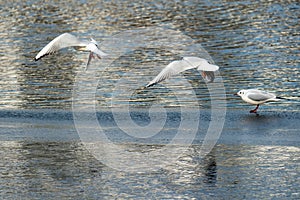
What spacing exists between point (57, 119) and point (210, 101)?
12.7 feet

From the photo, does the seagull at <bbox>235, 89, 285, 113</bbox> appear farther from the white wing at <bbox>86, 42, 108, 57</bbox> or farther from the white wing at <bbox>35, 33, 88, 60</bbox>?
the white wing at <bbox>35, 33, 88, 60</bbox>

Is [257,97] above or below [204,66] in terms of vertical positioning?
below

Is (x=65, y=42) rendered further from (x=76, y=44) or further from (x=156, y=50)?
(x=156, y=50)

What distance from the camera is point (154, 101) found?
18922mm

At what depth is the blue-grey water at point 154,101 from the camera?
1173cm

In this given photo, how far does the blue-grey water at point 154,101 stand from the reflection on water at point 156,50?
47 mm

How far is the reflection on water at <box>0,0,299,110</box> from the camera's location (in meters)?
20.5

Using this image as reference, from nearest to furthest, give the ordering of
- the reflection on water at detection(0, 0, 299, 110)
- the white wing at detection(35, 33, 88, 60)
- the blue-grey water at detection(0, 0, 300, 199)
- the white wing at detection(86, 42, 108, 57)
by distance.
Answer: the blue-grey water at detection(0, 0, 300, 199), the white wing at detection(86, 42, 108, 57), the white wing at detection(35, 33, 88, 60), the reflection on water at detection(0, 0, 299, 110)

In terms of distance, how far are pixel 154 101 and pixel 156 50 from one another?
9.61 m

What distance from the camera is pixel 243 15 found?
37500 millimetres

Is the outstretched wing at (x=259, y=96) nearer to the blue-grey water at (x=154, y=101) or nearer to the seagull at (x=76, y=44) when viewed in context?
the blue-grey water at (x=154, y=101)

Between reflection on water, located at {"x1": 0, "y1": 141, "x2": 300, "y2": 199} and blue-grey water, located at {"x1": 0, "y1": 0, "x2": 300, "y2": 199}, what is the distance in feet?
0.05

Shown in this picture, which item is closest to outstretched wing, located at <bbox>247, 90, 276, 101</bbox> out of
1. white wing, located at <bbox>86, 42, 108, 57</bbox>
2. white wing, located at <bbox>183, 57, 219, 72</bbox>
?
white wing, located at <bbox>183, 57, 219, 72</bbox>

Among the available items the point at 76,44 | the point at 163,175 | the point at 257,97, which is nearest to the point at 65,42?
the point at 76,44
